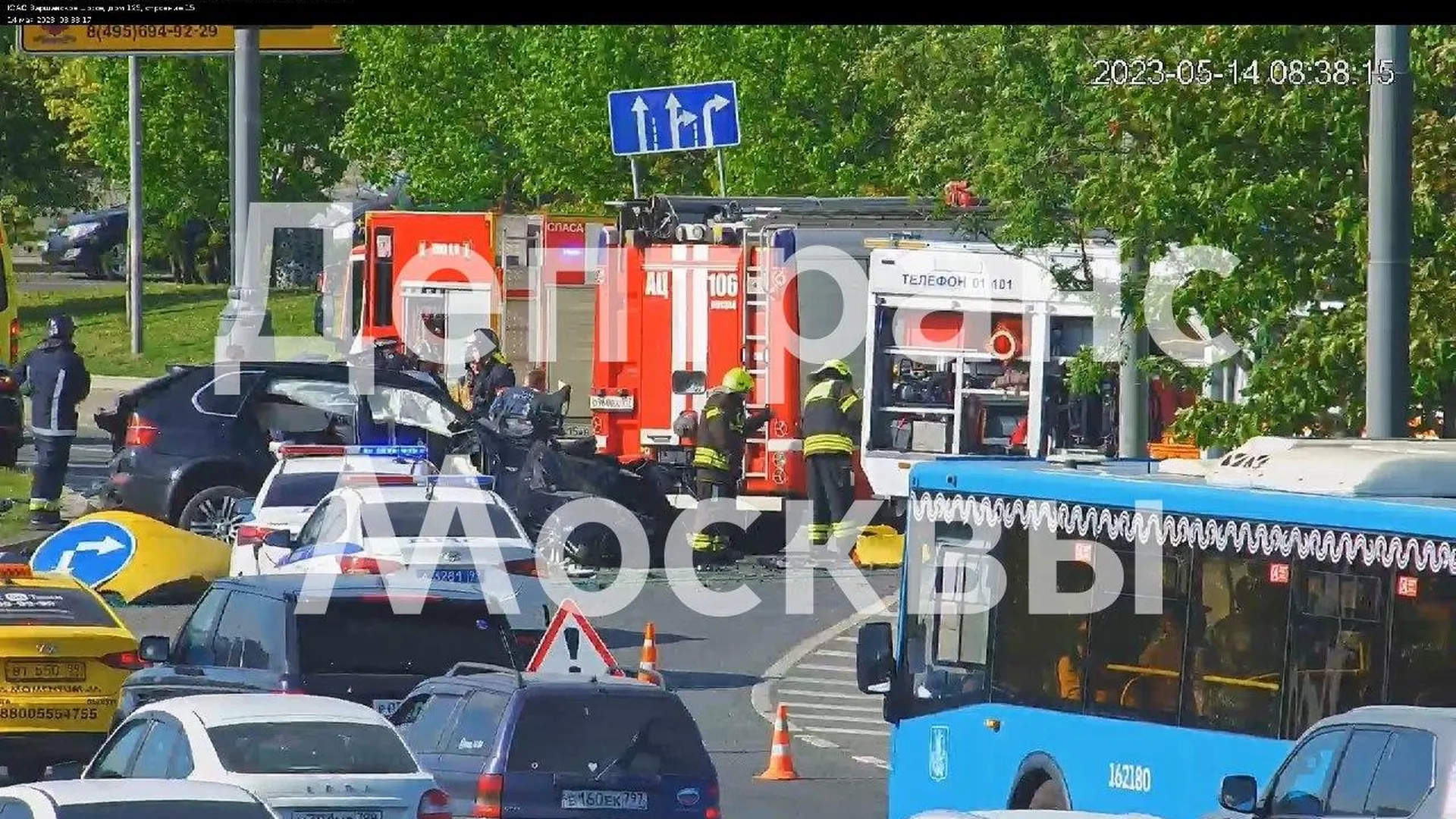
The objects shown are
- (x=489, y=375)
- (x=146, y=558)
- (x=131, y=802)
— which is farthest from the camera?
(x=489, y=375)

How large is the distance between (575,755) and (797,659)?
941cm

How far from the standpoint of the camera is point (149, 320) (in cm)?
5388

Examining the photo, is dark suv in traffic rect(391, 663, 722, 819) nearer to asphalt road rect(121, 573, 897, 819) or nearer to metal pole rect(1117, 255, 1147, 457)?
asphalt road rect(121, 573, 897, 819)

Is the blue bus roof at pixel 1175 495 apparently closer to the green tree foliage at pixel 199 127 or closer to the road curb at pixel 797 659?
the road curb at pixel 797 659

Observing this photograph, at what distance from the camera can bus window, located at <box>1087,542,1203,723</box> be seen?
1212 centimetres

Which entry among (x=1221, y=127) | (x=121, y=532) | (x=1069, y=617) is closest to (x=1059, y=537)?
(x=1069, y=617)

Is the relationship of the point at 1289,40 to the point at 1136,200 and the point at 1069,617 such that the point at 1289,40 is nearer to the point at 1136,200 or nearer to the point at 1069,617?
the point at 1136,200

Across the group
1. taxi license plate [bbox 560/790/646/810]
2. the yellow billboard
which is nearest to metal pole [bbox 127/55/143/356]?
the yellow billboard

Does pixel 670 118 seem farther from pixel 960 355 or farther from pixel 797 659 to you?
pixel 797 659

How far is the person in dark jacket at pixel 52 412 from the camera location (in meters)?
26.5

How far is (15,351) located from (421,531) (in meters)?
15.0

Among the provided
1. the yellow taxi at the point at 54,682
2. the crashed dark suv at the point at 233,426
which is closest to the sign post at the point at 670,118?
the crashed dark suv at the point at 233,426

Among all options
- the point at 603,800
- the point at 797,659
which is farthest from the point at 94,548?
the point at 603,800

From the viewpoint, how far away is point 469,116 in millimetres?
50125
